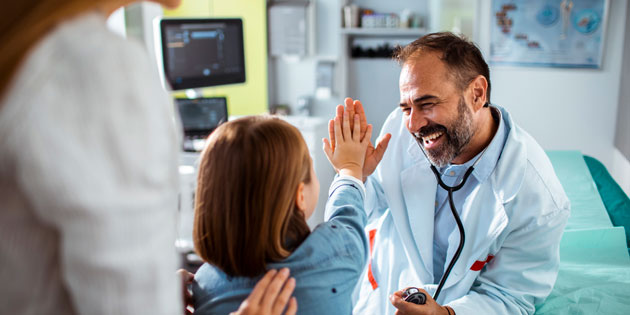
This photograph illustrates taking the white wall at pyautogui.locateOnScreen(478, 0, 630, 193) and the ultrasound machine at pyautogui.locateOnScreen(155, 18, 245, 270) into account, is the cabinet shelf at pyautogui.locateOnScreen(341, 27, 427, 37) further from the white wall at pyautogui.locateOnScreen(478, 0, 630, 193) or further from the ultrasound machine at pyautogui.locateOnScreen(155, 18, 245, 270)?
the ultrasound machine at pyautogui.locateOnScreen(155, 18, 245, 270)

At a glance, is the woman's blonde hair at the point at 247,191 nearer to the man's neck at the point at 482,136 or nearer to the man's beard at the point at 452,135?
the man's beard at the point at 452,135

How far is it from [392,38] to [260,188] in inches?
125

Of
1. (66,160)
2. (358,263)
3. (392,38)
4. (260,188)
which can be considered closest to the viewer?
(66,160)

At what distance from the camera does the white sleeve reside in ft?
1.48

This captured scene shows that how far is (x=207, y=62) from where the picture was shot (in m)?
2.95

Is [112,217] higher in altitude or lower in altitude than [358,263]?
higher

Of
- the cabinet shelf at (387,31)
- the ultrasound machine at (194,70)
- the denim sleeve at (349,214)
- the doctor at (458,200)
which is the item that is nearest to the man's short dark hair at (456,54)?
the doctor at (458,200)

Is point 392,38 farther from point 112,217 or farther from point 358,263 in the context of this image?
point 112,217

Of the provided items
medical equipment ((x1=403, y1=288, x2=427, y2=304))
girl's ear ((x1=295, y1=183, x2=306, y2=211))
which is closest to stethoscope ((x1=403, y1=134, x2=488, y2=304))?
medical equipment ((x1=403, y1=288, x2=427, y2=304))

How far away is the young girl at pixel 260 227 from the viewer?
83cm

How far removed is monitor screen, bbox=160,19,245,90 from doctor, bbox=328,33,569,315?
1662 mm

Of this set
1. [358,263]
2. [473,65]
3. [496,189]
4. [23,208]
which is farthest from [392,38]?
[23,208]

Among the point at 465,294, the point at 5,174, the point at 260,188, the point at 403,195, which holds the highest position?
the point at 5,174

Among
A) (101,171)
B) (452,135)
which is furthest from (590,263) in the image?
(101,171)
